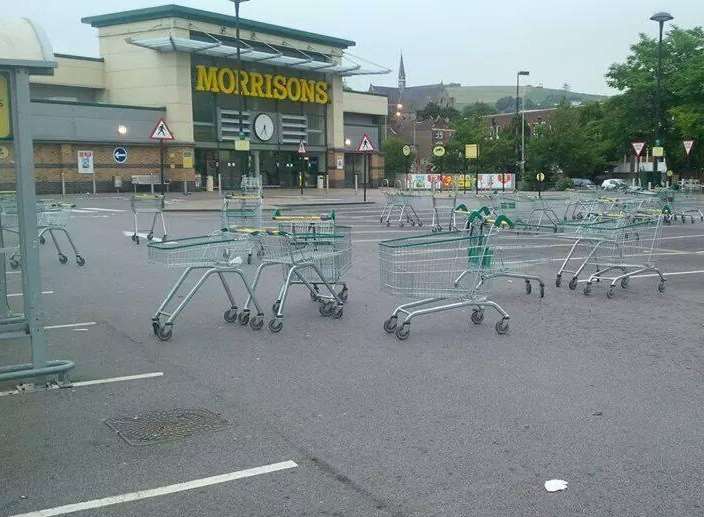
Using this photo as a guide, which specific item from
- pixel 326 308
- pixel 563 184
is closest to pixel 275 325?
pixel 326 308

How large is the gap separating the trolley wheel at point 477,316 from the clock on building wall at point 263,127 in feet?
145

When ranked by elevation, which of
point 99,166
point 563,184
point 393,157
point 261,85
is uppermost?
point 261,85

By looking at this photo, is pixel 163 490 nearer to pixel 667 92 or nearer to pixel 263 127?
pixel 263 127

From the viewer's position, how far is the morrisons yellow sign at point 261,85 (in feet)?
157

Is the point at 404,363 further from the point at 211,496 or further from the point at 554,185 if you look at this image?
the point at 554,185

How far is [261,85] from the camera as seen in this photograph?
169 feet

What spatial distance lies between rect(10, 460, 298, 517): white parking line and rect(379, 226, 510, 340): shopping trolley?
353 cm

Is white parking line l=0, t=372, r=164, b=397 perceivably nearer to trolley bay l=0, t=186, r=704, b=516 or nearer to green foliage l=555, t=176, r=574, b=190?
trolley bay l=0, t=186, r=704, b=516

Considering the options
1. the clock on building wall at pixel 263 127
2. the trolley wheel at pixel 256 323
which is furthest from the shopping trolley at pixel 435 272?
the clock on building wall at pixel 263 127

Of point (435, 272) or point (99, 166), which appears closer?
point (435, 272)

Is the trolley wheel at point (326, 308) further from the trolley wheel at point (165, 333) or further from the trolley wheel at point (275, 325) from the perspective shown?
the trolley wheel at point (165, 333)

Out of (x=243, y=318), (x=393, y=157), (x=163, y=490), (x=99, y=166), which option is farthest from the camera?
(x=393, y=157)

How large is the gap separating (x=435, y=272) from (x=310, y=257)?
1522 mm

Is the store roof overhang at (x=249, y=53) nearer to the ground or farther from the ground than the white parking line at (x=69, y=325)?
farther from the ground
